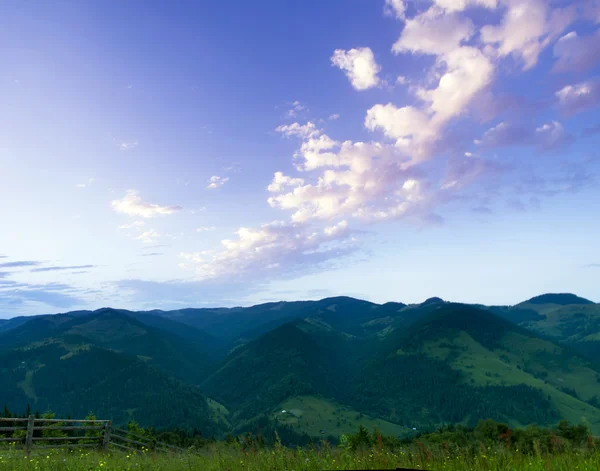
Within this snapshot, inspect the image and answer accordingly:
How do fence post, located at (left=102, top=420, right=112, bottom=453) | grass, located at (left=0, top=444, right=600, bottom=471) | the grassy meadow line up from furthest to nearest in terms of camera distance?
fence post, located at (left=102, top=420, right=112, bottom=453) < the grassy meadow < grass, located at (left=0, top=444, right=600, bottom=471)

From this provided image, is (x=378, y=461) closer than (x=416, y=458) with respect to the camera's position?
Yes

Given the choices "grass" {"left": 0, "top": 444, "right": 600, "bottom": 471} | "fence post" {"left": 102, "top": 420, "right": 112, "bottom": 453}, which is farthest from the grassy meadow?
"fence post" {"left": 102, "top": 420, "right": 112, "bottom": 453}

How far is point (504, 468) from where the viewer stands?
21.7 ft

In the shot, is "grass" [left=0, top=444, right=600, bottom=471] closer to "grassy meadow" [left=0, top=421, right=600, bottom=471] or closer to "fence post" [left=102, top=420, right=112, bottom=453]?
"grassy meadow" [left=0, top=421, right=600, bottom=471]

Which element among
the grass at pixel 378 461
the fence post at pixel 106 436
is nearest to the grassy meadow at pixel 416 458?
the grass at pixel 378 461

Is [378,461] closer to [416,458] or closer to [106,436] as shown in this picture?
[416,458]

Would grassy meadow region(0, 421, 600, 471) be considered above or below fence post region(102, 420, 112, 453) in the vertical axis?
above

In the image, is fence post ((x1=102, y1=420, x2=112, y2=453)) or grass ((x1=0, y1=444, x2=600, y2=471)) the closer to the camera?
grass ((x1=0, y1=444, x2=600, y2=471))

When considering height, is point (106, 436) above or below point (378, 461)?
below

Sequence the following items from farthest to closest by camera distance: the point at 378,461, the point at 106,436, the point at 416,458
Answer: the point at 106,436 → the point at 416,458 → the point at 378,461

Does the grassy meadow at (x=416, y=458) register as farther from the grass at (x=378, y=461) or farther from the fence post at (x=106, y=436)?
the fence post at (x=106, y=436)

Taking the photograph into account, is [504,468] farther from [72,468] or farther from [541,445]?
[72,468]

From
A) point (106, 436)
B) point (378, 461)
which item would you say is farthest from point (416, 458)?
point (106, 436)

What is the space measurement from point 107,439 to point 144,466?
15210 millimetres
